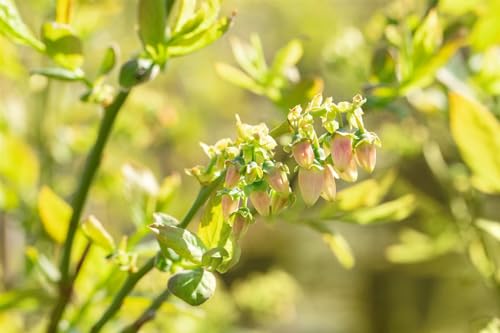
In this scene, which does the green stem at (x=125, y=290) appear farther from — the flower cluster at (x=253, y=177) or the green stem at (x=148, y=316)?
the flower cluster at (x=253, y=177)

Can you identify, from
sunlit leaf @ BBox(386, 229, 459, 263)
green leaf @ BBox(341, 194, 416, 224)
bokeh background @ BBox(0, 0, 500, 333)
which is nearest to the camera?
green leaf @ BBox(341, 194, 416, 224)

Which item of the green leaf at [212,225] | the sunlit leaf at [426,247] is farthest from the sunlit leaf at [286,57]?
the sunlit leaf at [426,247]

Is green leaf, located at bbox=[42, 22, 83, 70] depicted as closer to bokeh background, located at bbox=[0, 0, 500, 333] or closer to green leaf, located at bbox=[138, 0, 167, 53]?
green leaf, located at bbox=[138, 0, 167, 53]

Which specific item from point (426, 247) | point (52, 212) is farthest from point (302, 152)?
point (426, 247)

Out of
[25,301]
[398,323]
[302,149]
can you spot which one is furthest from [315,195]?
[398,323]

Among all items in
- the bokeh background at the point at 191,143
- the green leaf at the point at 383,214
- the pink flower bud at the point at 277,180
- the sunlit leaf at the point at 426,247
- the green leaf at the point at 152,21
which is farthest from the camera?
the sunlit leaf at the point at 426,247

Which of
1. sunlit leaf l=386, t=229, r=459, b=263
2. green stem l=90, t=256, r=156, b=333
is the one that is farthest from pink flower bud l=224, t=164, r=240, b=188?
sunlit leaf l=386, t=229, r=459, b=263
